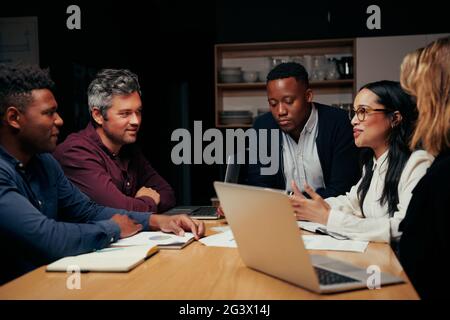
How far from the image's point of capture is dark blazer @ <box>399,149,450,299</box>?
117 centimetres

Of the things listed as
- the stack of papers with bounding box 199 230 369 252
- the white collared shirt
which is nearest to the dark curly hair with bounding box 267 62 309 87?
the white collared shirt

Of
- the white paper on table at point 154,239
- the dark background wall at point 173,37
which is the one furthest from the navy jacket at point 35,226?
the dark background wall at point 173,37

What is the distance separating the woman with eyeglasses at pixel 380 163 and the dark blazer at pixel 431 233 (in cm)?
37

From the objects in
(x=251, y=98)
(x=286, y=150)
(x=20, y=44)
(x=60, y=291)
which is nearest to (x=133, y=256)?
(x=60, y=291)

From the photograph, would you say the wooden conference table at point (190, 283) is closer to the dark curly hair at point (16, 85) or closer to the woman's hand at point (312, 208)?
the woman's hand at point (312, 208)

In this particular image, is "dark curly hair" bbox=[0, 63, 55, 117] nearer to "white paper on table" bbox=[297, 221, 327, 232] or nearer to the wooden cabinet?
"white paper on table" bbox=[297, 221, 327, 232]

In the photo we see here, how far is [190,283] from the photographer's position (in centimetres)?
111

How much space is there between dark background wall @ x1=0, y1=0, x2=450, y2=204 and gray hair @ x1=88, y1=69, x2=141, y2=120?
1360 millimetres

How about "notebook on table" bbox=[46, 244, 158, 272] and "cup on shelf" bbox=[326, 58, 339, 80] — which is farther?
Answer: "cup on shelf" bbox=[326, 58, 339, 80]

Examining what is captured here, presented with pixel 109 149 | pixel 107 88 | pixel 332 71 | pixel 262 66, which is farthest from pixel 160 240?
pixel 262 66

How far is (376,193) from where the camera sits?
1919 mm

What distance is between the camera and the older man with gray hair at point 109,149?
87.4 inches
